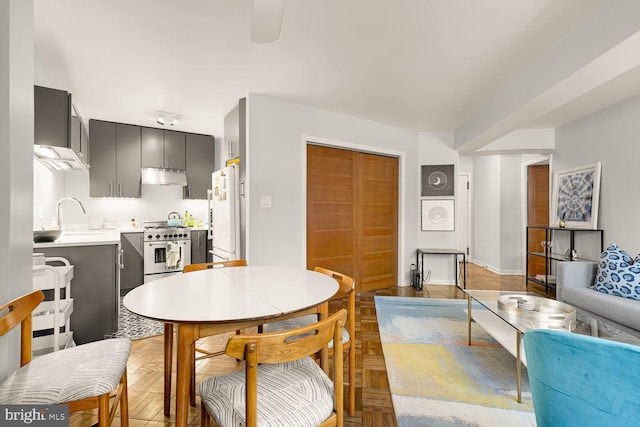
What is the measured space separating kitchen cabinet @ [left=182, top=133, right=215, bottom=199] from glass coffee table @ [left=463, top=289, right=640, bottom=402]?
4451mm

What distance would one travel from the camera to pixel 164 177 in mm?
4773

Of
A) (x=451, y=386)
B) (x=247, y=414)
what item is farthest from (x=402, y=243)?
(x=247, y=414)

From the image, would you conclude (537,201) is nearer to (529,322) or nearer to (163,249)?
(529,322)

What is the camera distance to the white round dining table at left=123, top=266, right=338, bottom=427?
3.69 ft

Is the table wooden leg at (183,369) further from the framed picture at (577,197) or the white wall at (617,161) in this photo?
the framed picture at (577,197)

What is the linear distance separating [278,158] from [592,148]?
3899 millimetres

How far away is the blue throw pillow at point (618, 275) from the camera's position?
2.49 metres

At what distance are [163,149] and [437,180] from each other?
438 cm

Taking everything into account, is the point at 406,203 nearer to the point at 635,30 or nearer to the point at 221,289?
the point at 635,30

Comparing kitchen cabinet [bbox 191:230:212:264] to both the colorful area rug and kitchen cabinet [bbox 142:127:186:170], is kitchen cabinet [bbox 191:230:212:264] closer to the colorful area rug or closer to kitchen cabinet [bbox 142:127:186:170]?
kitchen cabinet [bbox 142:127:186:170]

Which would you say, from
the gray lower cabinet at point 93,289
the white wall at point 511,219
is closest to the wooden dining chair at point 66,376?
A: the gray lower cabinet at point 93,289

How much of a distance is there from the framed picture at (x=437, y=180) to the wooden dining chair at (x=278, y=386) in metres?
4.04

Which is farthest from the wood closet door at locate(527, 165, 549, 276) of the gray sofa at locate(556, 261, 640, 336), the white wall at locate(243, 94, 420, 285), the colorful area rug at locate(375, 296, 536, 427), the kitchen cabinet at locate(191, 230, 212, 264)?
the kitchen cabinet at locate(191, 230, 212, 264)

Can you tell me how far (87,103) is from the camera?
11.9 feet
